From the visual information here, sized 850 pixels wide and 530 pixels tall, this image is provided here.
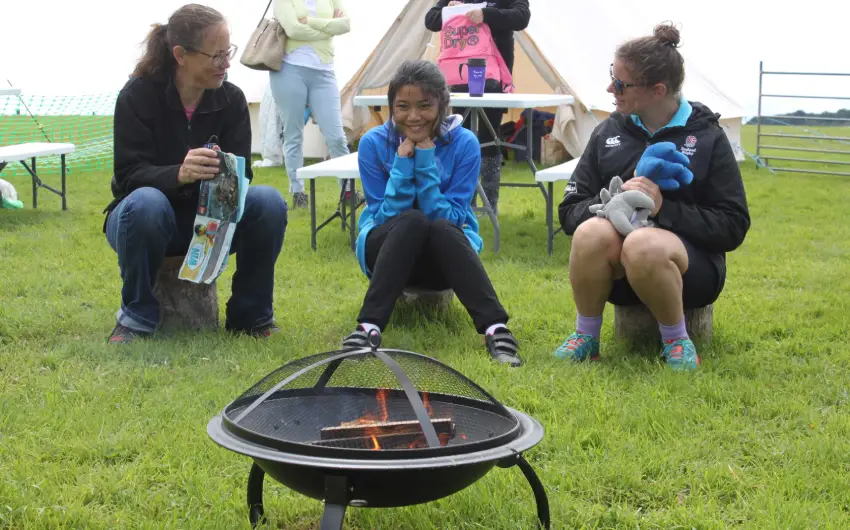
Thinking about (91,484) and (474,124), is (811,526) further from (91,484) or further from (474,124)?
(474,124)

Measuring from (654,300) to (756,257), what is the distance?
2.44m

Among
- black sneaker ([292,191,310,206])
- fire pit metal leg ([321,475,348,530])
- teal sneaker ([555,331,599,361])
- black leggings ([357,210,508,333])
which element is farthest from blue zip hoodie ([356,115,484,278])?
black sneaker ([292,191,310,206])

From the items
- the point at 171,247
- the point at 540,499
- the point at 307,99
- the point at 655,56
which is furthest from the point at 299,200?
the point at 540,499

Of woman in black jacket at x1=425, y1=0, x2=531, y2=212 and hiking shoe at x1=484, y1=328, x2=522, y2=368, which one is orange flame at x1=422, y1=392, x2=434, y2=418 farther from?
woman in black jacket at x1=425, y1=0, x2=531, y2=212

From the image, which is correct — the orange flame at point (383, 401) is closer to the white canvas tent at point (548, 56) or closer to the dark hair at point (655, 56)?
the dark hair at point (655, 56)

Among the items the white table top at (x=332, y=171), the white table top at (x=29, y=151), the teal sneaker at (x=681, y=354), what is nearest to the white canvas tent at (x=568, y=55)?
the white table top at (x=29, y=151)

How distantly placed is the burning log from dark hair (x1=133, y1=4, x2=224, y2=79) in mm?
2119

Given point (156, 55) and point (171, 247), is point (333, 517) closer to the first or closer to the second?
point (171, 247)

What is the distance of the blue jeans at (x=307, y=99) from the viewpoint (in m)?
6.91

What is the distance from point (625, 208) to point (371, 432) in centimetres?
164

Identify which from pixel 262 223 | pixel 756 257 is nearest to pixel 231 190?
pixel 262 223

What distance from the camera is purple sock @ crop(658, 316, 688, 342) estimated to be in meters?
3.46

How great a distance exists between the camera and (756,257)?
5.57 m

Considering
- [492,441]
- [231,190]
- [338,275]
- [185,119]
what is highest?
[185,119]
